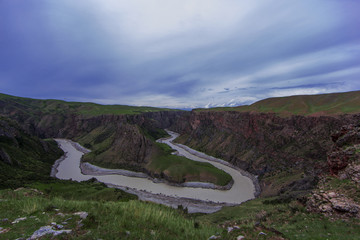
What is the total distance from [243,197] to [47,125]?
648 feet

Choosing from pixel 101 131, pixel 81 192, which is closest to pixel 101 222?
pixel 81 192

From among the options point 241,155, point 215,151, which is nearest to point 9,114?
point 215,151

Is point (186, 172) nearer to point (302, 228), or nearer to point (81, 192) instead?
point (81, 192)

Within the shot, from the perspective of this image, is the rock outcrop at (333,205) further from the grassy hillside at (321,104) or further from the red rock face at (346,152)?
the grassy hillside at (321,104)

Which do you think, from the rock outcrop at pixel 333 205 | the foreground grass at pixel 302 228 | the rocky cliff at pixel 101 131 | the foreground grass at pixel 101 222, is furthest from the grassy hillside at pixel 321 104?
the foreground grass at pixel 101 222

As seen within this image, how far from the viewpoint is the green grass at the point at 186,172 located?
6332 centimetres

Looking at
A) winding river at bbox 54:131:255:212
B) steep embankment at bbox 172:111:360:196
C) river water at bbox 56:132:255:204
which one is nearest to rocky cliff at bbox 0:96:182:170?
winding river at bbox 54:131:255:212

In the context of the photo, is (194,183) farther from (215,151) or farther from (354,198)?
(354,198)

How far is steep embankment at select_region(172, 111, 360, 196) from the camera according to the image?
53.6 metres

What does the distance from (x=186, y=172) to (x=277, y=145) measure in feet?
135

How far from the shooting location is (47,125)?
173500 millimetres

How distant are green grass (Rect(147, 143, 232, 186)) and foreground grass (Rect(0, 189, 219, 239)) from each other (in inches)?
2235

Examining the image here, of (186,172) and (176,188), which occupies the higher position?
(186,172)

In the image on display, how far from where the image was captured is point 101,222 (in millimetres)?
7941
